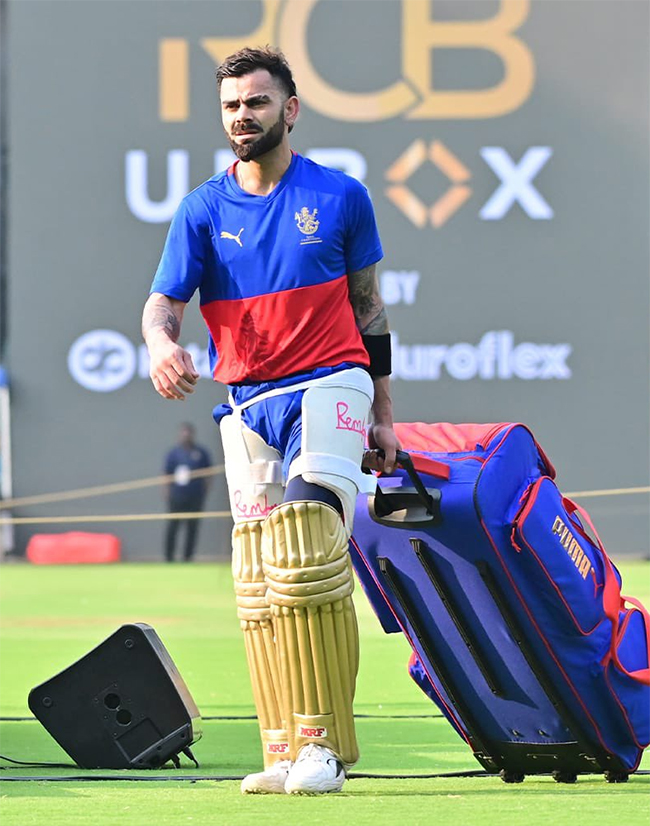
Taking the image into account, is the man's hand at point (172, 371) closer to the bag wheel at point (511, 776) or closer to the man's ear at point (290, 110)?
the man's ear at point (290, 110)

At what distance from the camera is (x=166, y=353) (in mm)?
3738

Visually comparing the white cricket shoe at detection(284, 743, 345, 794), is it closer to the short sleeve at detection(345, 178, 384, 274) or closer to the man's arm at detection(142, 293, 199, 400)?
the man's arm at detection(142, 293, 199, 400)

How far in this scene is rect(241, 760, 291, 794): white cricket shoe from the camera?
3.87 meters

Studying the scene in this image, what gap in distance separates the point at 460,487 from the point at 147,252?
14156 millimetres

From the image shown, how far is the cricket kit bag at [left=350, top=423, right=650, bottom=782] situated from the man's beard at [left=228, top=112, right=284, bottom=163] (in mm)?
833

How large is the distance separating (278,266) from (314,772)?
122 centimetres

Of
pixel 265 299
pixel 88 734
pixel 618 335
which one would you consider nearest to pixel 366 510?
pixel 265 299

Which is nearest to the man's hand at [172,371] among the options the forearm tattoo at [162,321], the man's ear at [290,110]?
the forearm tattoo at [162,321]

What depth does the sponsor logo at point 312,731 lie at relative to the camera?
3811 millimetres

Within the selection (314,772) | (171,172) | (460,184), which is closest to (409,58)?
(460,184)

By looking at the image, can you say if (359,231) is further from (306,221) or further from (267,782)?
(267,782)

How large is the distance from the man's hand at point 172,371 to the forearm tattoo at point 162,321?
0.43 feet

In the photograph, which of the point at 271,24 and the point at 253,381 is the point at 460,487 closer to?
the point at 253,381

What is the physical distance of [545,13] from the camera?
57.4 feet
